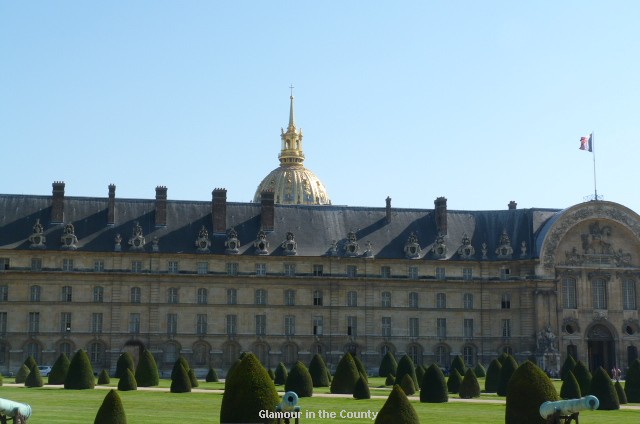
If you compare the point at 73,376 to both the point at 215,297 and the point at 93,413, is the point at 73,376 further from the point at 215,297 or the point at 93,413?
the point at 215,297

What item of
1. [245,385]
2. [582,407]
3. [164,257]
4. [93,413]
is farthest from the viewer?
[164,257]

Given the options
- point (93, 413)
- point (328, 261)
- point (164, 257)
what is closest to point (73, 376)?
point (93, 413)

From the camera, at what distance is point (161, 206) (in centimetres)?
7350

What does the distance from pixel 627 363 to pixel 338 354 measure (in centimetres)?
2037

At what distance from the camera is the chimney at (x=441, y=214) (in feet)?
253

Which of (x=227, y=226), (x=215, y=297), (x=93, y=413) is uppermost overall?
(x=227, y=226)

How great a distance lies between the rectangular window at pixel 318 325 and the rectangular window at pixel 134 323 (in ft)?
39.1

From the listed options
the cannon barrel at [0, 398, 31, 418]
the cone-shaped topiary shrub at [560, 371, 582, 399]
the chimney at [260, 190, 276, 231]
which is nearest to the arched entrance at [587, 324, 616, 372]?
the chimney at [260, 190, 276, 231]

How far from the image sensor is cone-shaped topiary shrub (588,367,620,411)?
41.2 metres

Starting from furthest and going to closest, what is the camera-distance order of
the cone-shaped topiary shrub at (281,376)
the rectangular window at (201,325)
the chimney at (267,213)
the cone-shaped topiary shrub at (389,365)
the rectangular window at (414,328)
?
the chimney at (267,213)
the rectangular window at (414,328)
the rectangular window at (201,325)
the cone-shaped topiary shrub at (389,365)
the cone-shaped topiary shrub at (281,376)

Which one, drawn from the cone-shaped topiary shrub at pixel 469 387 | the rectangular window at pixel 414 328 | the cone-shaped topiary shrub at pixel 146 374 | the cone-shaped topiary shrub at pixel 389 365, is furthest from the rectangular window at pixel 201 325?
the cone-shaped topiary shrub at pixel 469 387

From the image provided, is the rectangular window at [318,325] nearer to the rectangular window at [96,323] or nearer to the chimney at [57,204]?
the rectangular window at [96,323]

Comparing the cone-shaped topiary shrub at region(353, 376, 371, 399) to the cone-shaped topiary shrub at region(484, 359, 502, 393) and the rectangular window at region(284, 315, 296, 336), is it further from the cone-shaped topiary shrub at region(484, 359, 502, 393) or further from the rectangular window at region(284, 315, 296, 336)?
the rectangular window at region(284, 315, 296, 336)

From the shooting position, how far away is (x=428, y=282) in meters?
73.9
